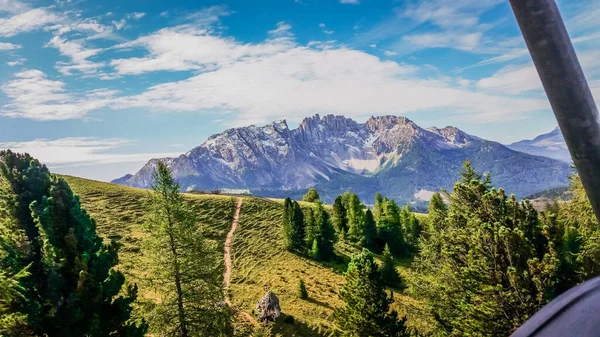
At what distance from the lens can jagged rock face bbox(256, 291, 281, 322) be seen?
38.5m

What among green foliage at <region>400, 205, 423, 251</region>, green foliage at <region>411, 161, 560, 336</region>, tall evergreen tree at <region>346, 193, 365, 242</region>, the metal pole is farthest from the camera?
green foliage at <region>400, 205, 423, 251</region>

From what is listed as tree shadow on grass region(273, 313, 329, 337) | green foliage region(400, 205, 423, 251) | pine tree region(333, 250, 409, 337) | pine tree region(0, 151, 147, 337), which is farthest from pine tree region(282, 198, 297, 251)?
pine tree region(0, 151, 147, 337)

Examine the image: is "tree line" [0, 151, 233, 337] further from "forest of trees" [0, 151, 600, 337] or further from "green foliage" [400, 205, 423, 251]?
"green foliage" [400, 205, 423, 251]

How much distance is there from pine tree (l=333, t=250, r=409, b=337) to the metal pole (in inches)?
717

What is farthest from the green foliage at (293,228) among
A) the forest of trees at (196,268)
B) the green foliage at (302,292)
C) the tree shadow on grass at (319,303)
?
the forest of trees at (196,268)

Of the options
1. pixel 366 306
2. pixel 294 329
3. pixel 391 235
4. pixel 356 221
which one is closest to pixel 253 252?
pixel 356 221

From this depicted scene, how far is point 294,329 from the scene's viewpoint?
122 ft

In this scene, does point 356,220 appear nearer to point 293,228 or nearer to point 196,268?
point 293,228

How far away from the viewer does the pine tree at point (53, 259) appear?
45.1 feet

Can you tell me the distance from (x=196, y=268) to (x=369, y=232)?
56.3 m

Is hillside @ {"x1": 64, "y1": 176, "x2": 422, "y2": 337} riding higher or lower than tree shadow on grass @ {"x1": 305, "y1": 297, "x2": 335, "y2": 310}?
higher

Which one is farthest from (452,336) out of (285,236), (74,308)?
(285,236)

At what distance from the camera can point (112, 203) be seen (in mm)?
83125

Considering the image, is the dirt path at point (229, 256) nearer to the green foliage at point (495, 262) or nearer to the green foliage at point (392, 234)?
the green foliage at point (495, 262)
